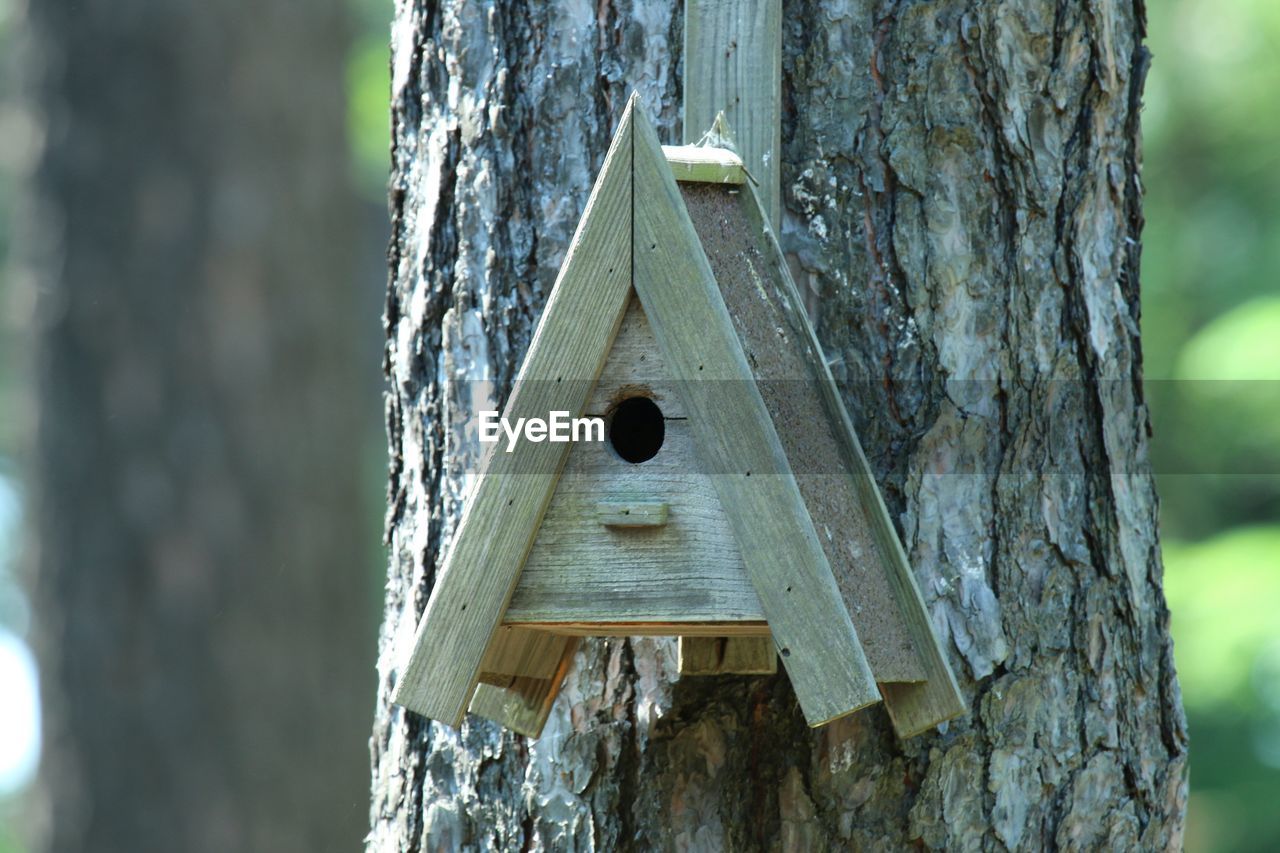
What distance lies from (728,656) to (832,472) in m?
0.29

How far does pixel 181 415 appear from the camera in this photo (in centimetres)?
471

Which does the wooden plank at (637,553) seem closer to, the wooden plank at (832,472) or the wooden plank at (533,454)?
the wooden plank at (533,454)

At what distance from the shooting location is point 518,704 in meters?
1.82

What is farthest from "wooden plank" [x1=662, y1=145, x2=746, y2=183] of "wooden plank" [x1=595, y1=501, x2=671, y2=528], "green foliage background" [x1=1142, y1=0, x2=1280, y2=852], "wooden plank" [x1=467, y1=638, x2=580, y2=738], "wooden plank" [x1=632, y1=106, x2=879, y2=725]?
"green foliage background" [x1=1142, y1=0, x2=1280, y2=852]

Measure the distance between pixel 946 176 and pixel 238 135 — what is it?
3.45 meters

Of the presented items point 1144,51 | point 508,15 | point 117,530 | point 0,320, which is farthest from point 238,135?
point 0,320

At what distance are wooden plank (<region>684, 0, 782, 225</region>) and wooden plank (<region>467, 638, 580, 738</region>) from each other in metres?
0.68

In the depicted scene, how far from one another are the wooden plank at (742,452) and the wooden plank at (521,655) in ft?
1.06

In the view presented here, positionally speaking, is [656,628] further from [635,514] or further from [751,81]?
[751,81]

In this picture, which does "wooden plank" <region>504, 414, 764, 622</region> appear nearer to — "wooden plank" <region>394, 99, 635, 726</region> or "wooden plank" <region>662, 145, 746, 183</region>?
"wooden plank" <region>394, 99, 635, 726</region>

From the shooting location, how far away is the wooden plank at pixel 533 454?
156 cm

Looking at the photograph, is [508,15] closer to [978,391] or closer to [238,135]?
[978,391]

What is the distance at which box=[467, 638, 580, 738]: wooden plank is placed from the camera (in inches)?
71.6

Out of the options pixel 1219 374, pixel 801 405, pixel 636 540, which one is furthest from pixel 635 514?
pixel 1219 374
